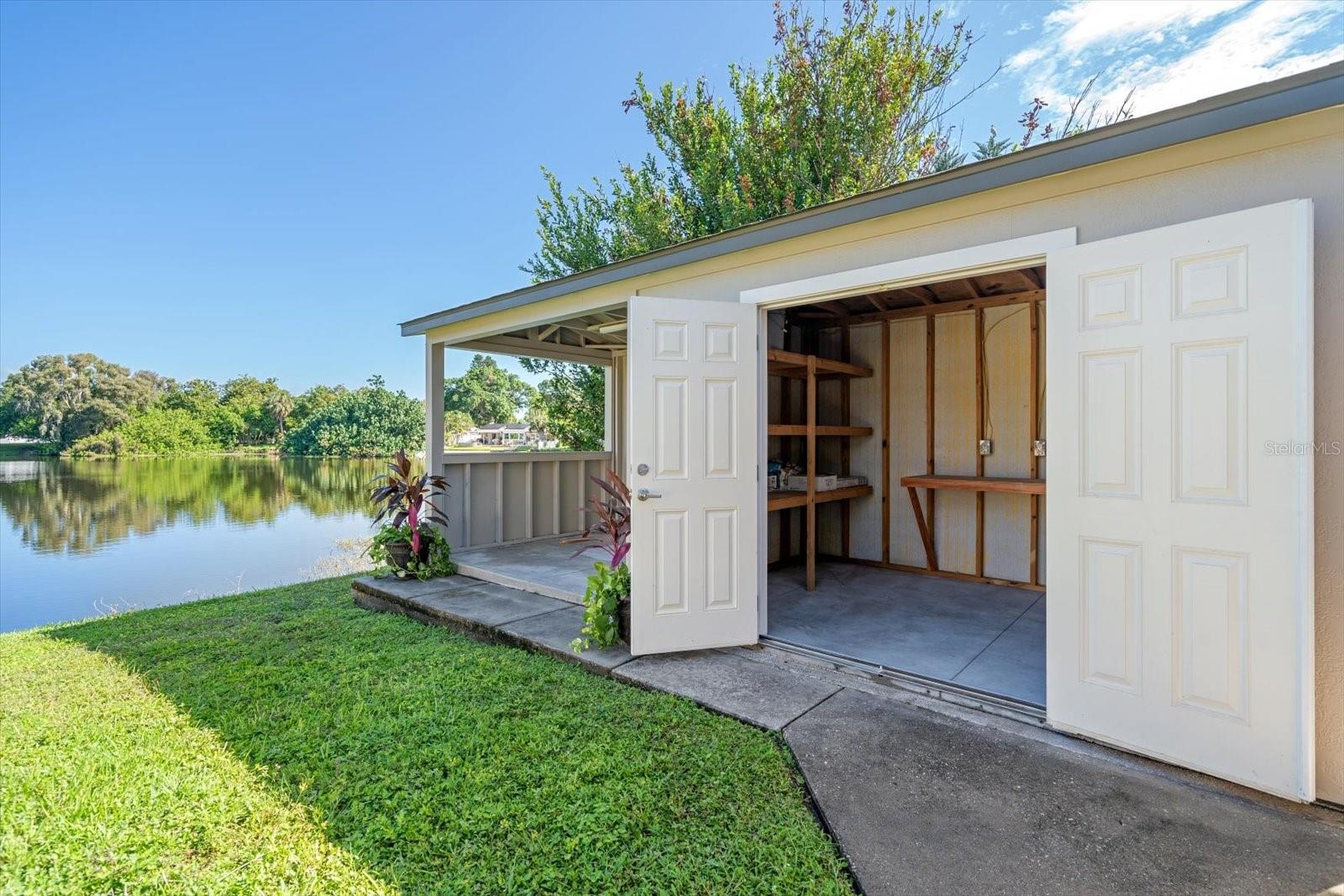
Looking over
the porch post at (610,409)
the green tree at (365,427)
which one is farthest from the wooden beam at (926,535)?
the green tree at (365,427)

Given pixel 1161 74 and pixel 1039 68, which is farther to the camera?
pixel 1039 68

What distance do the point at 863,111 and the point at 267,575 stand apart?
40.1 feet

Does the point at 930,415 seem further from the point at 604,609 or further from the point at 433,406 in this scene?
the point at 433,406

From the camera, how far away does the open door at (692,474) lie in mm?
3236

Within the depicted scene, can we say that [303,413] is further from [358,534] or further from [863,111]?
[863,111]

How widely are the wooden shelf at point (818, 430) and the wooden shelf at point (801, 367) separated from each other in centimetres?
45

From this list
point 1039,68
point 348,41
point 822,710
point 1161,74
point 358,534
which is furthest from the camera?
point 358,534

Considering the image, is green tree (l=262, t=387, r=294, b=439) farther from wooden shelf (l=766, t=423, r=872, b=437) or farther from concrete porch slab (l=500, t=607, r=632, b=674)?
wooden shelf (l=766, t=423, r=872, b=437)

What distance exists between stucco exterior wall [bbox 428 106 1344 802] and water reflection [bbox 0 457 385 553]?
399 inches

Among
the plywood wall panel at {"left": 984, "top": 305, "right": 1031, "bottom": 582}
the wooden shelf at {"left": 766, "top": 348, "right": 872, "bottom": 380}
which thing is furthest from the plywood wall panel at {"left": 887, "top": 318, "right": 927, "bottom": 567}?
the plywood wall panel at {"left": 984, "top": 305, "right": 1031, "bottom": 582}

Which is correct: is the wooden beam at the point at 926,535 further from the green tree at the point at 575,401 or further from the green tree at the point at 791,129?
the green tree at the point at 575,401

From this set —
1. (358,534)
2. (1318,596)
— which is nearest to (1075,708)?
(1318,596)

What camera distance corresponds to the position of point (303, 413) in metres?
41.3

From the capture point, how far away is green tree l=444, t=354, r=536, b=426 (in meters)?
45.8
